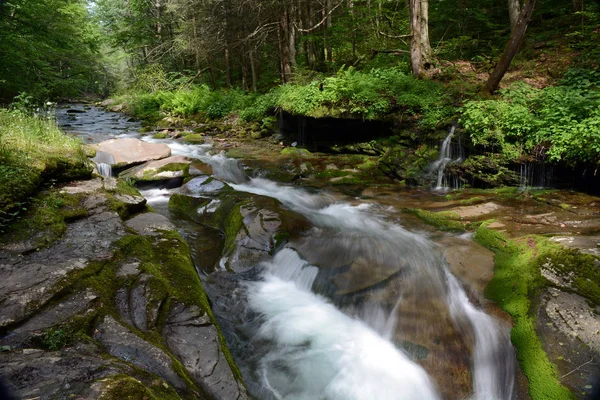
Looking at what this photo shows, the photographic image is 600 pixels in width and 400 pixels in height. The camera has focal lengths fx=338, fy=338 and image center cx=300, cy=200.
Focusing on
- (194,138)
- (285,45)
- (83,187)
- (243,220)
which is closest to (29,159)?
(83,187)

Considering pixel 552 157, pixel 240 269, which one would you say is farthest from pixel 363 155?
pixel 240 269

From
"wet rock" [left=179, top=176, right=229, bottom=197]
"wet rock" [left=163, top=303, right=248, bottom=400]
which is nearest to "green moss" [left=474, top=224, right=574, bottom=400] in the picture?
"wet rock" [left=163, top=303, right=248, bottom=400]

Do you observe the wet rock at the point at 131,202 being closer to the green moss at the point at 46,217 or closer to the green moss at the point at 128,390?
the green moss at the point at 46,217

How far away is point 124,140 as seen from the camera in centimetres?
1123

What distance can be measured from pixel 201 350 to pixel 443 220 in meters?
5.04

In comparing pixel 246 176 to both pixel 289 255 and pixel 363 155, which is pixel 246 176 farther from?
pixel 289 255

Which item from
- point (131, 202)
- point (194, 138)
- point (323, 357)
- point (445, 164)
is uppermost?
point (194, 138)

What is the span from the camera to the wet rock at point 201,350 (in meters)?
2.95

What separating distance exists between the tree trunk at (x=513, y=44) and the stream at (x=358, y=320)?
527 cm

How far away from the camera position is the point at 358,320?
465cm

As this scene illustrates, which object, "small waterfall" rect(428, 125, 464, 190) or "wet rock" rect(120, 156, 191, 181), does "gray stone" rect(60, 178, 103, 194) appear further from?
"small waterfall" rect(428, 125, 464, 190)

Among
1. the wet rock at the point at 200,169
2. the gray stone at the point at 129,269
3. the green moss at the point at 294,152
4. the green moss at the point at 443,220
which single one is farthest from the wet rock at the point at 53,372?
the green moss at the point at 294,152

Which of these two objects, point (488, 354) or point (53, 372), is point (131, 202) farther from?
point (488, 354)

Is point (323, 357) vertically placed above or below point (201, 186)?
below
